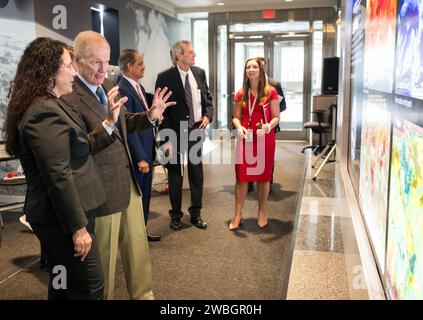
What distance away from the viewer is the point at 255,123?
3689 millimetres

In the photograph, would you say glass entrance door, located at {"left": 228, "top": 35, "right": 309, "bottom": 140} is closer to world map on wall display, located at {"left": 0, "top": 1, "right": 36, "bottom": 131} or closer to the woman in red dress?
world map on wall display, located at {"left": 0, "top": 1, "right": 36, "bottom": 131}

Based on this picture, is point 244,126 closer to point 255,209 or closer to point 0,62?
point 255,209

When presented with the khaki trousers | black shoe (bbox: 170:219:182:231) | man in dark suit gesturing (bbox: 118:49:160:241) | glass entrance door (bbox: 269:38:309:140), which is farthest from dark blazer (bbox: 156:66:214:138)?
glass entrance door (bbox: 269:38:309:140)

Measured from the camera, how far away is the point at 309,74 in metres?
9.67

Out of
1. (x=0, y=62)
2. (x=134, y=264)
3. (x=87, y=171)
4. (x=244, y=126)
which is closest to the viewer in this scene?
(x=87, y=171)

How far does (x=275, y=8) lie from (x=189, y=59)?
651 centimetres

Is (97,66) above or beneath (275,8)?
beneath

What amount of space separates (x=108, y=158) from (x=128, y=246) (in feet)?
1.72

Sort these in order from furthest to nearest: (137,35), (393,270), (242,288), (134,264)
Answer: (137,35)
(242,288)
(134,264)
(393,270)

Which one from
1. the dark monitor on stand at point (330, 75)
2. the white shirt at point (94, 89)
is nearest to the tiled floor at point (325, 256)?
the white shirt at point (94, 89)

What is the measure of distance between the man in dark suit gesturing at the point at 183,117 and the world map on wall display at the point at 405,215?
2.52 meters

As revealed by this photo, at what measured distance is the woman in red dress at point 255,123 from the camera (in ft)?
12.0

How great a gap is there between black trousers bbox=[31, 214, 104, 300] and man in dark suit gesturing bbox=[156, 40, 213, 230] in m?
2.04

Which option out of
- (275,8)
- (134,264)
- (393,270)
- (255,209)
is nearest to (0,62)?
(255,209)
